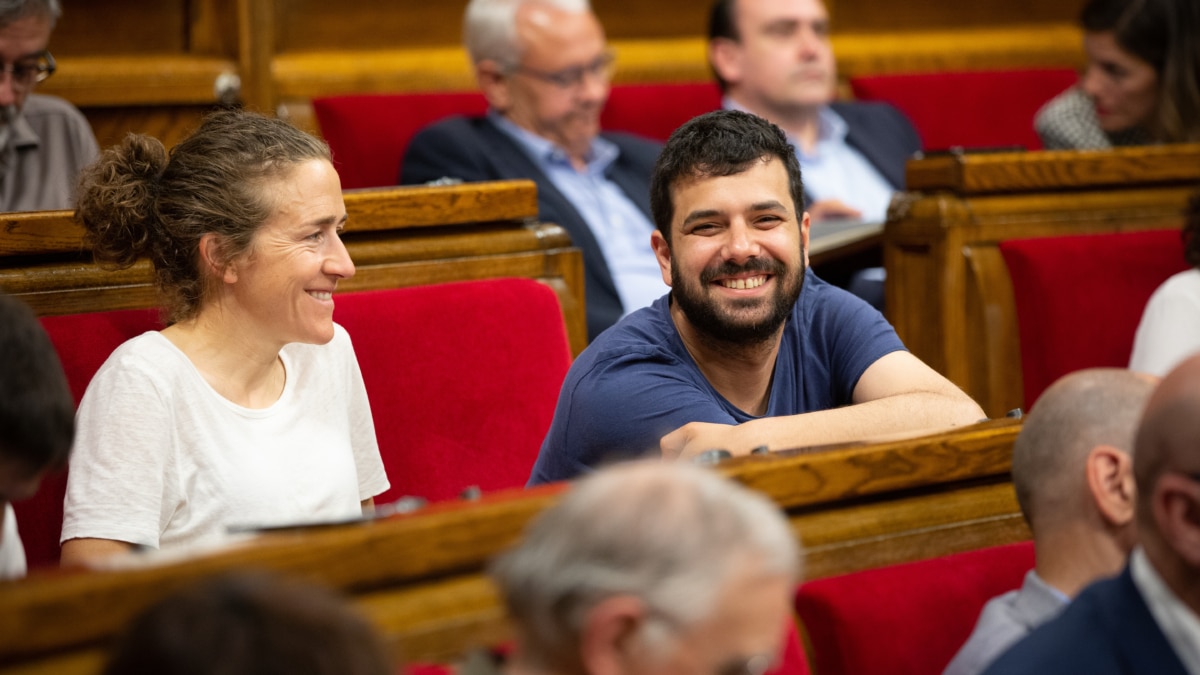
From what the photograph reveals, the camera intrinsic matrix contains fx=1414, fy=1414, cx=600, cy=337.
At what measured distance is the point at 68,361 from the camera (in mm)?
1383

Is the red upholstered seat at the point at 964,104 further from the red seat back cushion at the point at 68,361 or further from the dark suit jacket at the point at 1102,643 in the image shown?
the dark suit jacket at the point at 1102,643

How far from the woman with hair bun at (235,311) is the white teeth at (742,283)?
376mm

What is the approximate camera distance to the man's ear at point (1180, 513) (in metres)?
0.82

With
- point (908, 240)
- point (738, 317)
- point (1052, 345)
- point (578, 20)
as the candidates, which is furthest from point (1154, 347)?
point (578, 20)

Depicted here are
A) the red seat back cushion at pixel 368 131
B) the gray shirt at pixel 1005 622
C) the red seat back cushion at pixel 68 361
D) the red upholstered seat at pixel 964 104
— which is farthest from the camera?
the red upholstered seat at pixel 964 104

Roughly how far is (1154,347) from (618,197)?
1.00m

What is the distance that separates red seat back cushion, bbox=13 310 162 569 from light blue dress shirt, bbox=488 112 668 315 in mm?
942

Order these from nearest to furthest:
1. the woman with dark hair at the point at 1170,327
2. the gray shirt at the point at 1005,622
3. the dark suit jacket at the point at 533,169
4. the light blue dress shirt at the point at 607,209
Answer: the gray shirt at the point at 1005,622
the woman with dark hair at the point at 1170,327
the dark suit jacket at the point at 533,169
the light blue dress shirt at the point at 607,209

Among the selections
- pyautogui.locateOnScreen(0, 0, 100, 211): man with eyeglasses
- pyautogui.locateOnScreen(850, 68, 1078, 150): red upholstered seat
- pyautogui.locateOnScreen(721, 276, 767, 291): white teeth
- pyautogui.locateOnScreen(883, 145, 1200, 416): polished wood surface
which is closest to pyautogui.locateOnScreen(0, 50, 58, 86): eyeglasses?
pyautogui.locateOnScreen(0, 0, 100, 211): man with eyeglasses

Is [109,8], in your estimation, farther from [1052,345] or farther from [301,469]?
[1052,345]

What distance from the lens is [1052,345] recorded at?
76.4 inches

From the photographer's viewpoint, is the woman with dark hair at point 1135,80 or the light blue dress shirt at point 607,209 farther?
the woman with dark hair at point 1135,80

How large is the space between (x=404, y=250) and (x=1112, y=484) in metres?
0.94

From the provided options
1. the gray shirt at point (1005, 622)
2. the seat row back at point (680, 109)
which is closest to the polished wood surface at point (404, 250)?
the seat row back at point (680, 109)
